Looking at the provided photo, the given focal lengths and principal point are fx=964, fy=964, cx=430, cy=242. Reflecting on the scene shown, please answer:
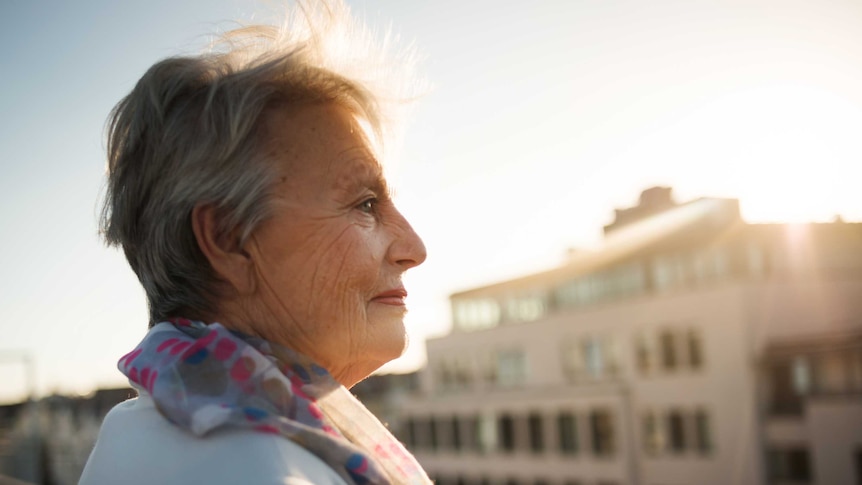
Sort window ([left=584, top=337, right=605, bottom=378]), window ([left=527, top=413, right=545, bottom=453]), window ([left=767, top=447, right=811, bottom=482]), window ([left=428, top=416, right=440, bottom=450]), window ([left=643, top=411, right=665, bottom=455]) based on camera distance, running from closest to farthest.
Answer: window ([left=767, top=447, right=811, bottom=482]), window ([left=643, top=411, right=665, bottom=455]), window ([left=584, top=337, right=605, bottom=378]), window ([left=527, top=413, right=545, bottom=453]), window ([left=428, top=416, right=440, bottom=450])

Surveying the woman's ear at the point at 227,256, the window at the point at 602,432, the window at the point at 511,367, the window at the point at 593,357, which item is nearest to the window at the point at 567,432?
the window at the point at 602,432

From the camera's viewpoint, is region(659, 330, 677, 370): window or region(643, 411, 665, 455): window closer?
region(643, 411, 665, 455): window

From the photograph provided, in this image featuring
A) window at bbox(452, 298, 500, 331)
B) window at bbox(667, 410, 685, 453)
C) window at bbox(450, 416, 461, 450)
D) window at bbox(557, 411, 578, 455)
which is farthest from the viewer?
window at bbox(450, 416, 461, 450)

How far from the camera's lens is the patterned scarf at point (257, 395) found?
3.63 feet

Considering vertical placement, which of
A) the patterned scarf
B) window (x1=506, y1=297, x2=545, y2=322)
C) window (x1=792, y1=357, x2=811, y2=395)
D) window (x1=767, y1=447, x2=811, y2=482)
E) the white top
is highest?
window (x1=506, y1=297, x2=545, y2=322)

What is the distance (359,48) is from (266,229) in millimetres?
411

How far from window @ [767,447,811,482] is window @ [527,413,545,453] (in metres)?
12.7

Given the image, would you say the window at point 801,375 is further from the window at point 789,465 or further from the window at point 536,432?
the window at point 536,432

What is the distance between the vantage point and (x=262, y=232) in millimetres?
1384

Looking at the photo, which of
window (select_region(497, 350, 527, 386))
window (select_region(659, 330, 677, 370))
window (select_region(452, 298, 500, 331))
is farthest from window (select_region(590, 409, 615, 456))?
window (select_region(452, 298, 500, 331))

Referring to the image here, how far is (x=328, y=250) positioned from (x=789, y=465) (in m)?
31.5

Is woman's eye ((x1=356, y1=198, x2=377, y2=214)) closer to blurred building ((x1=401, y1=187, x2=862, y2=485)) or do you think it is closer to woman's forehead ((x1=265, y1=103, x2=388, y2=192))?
woman's forehead ((x1=265, y1=103, x2=388, y2=192))

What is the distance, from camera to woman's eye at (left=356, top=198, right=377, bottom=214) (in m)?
1.46

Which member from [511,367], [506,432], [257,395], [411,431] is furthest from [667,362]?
[257,395]
